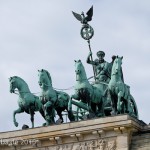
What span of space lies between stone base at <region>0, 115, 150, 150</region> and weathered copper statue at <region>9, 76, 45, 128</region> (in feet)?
4.28

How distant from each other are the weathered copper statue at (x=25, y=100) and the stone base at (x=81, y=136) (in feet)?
4.28

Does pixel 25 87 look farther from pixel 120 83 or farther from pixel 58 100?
pixel 120 83

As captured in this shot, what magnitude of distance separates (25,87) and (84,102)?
239 centimetres

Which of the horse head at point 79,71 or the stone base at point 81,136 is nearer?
the stone base at point 81,136

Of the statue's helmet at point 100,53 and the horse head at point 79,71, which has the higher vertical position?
the statue's helmet at point 100,53

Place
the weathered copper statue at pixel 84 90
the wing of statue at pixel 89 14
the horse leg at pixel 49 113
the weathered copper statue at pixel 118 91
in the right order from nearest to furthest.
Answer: the weathered copper statue at pixel 118 91 < the weathered copper statue at pixel 84 90 < the horse leg at pixel 49 113 < the wing of statue at pixel 89 14

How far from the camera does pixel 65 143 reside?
29062 mm

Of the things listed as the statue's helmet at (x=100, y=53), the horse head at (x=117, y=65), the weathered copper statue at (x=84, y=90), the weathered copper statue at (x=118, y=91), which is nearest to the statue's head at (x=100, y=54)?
the statue's helmet at (x=100, y=53)

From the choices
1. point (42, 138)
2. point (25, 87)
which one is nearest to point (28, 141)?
point (42, 138)

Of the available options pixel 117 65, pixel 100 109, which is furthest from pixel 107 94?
pixel 117 65

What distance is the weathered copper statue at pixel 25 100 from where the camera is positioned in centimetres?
3077

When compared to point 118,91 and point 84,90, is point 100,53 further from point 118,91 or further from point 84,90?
point 118,91

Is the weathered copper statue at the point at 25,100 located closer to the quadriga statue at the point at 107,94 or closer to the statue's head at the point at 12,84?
the statue's head at the point at 12,84

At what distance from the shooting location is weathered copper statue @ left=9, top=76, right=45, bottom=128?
30766mm
